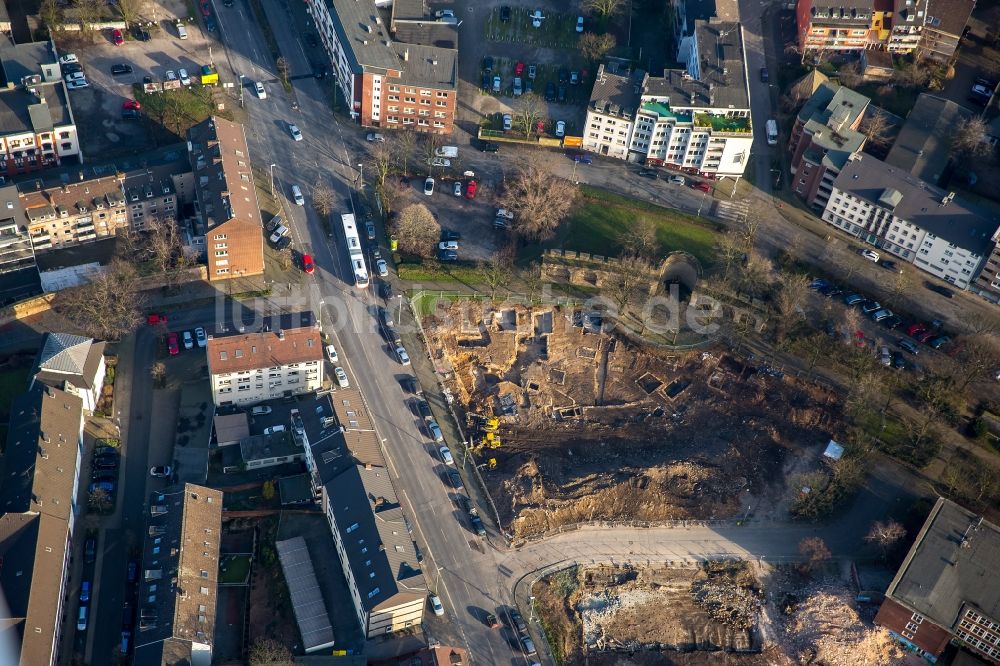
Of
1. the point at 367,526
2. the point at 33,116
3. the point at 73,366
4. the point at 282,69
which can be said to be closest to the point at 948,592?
the point at 367,526

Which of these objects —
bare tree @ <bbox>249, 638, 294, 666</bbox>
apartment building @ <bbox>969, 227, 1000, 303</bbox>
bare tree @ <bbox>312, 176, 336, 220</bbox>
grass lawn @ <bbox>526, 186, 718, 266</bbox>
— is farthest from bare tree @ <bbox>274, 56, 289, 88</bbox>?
apartment building @ <bbox>969, 227, 1000, 303</bbox>

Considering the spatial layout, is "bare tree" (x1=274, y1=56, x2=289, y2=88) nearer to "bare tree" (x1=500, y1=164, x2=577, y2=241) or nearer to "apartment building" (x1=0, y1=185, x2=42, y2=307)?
"bare tree" (x1=500, y1=164, x2=577, y2=241)

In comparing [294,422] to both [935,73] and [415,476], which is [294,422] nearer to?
[415,476]

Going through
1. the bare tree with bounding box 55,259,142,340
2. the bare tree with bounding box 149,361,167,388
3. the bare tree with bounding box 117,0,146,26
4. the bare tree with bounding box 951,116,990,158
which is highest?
the bare tree with bounding box 951,116,990,158

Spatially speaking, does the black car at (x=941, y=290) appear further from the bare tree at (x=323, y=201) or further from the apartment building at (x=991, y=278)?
the bare tree at (x=323, y=201)

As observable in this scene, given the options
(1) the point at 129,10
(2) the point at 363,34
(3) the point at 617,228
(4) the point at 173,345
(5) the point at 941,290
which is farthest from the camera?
(1) the point at 129,10

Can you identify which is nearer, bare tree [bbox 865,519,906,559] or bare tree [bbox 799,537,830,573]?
bare tree [bbox 865,519,906,559]

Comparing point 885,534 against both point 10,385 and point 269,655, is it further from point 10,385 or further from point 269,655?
point 10,385

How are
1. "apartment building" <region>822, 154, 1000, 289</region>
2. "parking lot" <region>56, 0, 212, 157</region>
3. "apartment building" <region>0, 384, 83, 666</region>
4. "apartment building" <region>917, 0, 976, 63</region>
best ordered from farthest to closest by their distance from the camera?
"apartment building" <region>917, 0, 976, 63</region>, "parking lot" <region>56, 0, 212, 157</region>, "apartment building" <region>822, 154, 1000, 289</region>, "apartment building" <region>0, 384, 83, 666</region>
